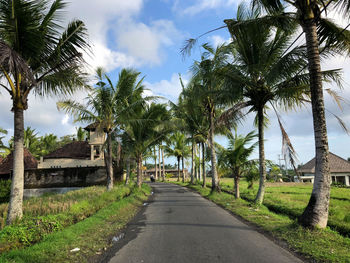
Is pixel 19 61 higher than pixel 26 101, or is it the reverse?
pixel 19 61

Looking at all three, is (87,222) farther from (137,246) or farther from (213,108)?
(213,108)

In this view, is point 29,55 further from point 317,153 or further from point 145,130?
point 145,130

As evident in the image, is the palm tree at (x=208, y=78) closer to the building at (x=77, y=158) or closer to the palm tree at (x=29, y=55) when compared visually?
the palm tree at (x=29, y=55)

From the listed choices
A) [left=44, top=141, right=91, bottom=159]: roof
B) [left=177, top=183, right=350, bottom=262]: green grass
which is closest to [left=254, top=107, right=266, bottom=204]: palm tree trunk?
[left=177, top=183, right=350, bottom=262]: green grass

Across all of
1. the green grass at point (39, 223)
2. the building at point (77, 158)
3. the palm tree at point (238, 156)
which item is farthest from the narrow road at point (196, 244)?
the building at point (77, 158)

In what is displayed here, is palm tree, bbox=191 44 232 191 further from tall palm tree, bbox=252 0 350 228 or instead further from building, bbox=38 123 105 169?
building, bbox=38 123 105 169

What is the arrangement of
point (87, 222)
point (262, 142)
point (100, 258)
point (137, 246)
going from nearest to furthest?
point (100, 258) < point (137, 246) < point (87, 222) < point (262, 142)

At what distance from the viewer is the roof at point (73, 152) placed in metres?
25.0

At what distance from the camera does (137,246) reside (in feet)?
16.7

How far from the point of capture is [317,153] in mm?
6168

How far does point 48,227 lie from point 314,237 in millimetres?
6100

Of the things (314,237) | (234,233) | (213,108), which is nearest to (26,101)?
(234,233)

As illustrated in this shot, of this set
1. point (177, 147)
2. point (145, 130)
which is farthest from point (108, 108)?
point (177, 147)

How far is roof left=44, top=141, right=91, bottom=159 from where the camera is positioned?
25017 millimetres
